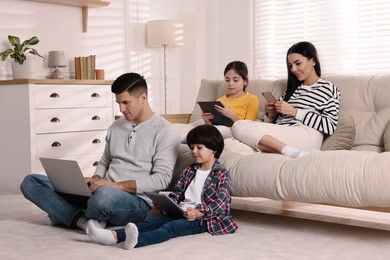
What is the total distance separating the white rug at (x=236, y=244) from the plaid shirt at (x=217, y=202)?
58 millimetres

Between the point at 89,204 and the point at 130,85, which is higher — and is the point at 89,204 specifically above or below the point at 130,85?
below

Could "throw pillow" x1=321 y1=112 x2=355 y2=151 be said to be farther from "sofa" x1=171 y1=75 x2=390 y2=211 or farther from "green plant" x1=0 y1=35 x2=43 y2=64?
"green plant" x1=0 y1=35 x2=43 y2=64

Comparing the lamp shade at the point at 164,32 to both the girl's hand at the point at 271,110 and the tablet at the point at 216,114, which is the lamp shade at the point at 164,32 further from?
the girl's hand at the point at 271,110

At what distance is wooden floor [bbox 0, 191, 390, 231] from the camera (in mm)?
3656

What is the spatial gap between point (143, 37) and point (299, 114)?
3022 mm

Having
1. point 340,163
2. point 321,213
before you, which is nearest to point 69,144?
point 321,213

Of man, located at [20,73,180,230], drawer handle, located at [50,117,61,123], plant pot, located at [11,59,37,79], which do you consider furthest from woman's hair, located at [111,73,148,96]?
plant pot, located at [11,59,37,79]

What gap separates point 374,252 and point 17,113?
3.17m

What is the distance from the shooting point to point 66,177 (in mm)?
3293

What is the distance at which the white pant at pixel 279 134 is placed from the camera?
3.63 meters

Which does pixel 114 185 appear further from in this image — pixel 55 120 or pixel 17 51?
pixel 17 51

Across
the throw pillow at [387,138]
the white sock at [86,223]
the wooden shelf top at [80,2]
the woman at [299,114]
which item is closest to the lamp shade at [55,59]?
the wooden shelf top at [80,2]

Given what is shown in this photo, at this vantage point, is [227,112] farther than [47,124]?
No

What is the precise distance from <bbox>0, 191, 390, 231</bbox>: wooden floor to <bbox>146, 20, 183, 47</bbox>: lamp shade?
2402mm
